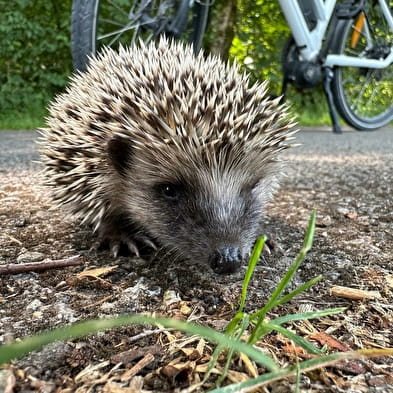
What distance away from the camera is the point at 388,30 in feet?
19.3

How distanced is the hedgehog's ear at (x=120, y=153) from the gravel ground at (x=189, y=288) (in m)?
0.34

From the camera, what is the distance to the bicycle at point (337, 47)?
382 centimetres

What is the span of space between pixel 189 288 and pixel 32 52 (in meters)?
8.70

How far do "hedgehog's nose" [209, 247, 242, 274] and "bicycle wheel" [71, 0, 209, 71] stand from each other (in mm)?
2016

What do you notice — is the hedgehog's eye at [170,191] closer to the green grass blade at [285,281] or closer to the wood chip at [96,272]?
the wood chip at [96,272]

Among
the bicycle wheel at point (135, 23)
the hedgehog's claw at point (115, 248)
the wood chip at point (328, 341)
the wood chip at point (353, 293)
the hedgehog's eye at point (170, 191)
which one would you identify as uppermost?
the bicycle wheel at point (135, 23)

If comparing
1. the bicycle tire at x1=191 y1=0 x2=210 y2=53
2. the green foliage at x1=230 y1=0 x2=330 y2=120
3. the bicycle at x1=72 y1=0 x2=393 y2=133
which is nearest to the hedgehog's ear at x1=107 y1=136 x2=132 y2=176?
the bicycle at x1=72 y1=0 x2=393 y2=133

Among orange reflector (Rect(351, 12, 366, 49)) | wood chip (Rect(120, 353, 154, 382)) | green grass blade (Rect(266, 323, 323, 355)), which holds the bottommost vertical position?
wood chip (Rect(120, 353, 154, 382))

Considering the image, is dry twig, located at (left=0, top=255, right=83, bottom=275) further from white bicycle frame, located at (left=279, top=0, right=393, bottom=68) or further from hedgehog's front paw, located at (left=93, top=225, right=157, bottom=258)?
white bicycle frame, located at (left=279, top=0, right=393, bottom=68)

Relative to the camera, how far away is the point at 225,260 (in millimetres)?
1470

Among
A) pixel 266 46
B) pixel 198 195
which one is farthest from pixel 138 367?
pixel 266 46

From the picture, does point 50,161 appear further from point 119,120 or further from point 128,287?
point 128,287

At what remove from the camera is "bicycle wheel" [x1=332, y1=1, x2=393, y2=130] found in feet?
17.4

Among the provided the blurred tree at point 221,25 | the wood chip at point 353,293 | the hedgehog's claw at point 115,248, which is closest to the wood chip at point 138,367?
the wood chip at point 353,293
